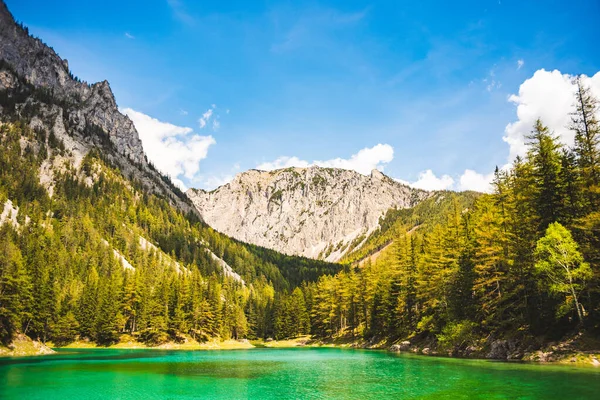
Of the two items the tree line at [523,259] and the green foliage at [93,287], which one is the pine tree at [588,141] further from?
the green foliage at [93,287]

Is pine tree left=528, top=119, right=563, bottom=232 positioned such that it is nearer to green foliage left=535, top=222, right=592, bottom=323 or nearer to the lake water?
green foliage left=535, top=222, right=592, bottom=323

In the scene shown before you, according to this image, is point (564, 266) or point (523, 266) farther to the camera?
point (523, 266)

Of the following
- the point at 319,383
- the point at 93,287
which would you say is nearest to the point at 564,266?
the point at 319,383

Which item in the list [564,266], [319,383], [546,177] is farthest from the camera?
[546,177]

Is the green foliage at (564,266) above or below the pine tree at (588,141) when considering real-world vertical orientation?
below

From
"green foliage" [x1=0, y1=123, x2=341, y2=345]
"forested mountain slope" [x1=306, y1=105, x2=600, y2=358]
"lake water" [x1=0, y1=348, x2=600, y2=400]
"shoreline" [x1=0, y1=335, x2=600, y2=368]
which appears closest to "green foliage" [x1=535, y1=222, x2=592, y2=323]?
"forested mountain slope" [x1=306, y1=105, x2=600, y2=358]

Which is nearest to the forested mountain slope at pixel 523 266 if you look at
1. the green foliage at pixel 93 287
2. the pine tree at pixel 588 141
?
the pine tree at pixel 588 141

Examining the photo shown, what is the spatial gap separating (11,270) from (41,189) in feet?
442

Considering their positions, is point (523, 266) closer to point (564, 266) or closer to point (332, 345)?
point (564, 266)

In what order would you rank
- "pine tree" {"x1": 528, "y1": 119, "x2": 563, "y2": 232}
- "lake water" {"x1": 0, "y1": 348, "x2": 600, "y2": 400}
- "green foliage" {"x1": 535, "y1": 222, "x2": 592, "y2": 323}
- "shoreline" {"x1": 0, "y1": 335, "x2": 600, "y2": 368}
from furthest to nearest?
"pine tree" {"x1": 528, "y1": 119, "x2": 563, "y2": 232} → "green foliage" {"x1": 535, "y1": 222, "x2": 592, "y2": 323} → "shoreline" {"x1": 0, "y1": 335, "x2": 600, "y2": 368} → "lake water" {"x1": 0, "y1": 348, "x2": 600, "y2": 400}

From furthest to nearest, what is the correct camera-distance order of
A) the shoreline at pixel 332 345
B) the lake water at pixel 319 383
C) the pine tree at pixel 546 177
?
the pine tree at pixel 546 177
the shoreline at pixel 332 345
the lake water at pixel 319 383

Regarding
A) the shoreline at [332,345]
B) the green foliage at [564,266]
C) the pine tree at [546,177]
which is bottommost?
the shoreline at [332,345]

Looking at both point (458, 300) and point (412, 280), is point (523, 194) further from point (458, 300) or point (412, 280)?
point (412, 280)

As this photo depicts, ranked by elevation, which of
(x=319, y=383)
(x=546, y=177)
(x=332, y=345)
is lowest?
(x=332, y=345)
